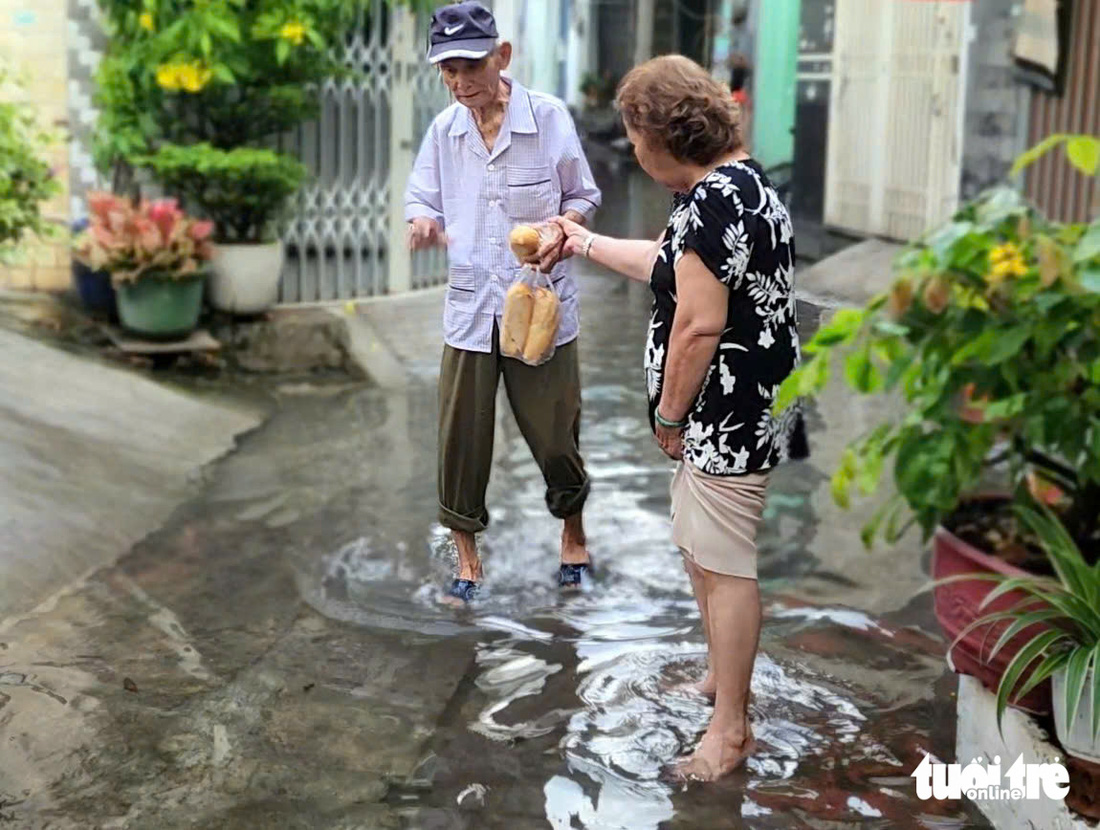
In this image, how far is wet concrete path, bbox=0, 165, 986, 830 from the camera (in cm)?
328

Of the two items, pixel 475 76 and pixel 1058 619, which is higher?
pixel 475 76

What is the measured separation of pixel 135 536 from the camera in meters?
5.27

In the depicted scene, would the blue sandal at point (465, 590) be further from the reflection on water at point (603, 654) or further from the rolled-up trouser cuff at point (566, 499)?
the rolled-up trouser cuff at point (566, 499)

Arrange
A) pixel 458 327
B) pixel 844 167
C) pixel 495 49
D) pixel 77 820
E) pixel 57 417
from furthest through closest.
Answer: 1. pixel 844 167
2. pixel 57 417
3. pixel 458 327
4. pixel 495 49
5. pixel 77 820

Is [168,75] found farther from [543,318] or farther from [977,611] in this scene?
[977,611]

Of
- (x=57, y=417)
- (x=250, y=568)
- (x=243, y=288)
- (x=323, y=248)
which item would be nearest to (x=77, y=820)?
(x=250, y=568)

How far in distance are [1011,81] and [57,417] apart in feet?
19.5

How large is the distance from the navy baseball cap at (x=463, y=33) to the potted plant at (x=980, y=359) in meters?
1.65

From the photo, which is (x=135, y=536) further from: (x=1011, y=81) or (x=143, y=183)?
(x=1011, y=81)

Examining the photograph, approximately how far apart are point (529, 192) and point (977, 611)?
1956 millimetres

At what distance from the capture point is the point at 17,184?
23.4 ft

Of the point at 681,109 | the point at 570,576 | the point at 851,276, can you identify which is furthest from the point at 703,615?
the point at 851,276

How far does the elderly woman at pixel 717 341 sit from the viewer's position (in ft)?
10.5

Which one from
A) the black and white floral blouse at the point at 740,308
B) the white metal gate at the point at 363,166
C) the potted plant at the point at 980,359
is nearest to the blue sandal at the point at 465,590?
the black and white floral blouse at the point at 740,308
